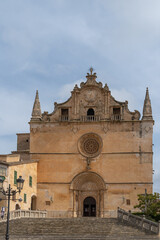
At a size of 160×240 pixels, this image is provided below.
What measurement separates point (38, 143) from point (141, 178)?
11.3m

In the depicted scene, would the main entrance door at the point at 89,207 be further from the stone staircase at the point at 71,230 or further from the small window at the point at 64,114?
the stone staircase at the point at 71,230

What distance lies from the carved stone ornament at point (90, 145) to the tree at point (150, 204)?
735 cm

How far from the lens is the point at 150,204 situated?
40750 millimetres

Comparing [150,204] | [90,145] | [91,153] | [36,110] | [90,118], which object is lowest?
[150,204]

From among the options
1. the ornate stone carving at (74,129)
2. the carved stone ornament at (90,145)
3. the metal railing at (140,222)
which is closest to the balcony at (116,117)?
the carved stone ornament at (90,145)

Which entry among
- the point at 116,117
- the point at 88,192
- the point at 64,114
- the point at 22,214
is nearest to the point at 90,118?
the point at 116,117

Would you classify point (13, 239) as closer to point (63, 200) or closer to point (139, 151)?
point (63, 200)

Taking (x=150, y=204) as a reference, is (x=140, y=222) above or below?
below

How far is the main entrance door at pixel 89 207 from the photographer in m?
48.0

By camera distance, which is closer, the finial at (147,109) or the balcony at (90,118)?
A: the finial at (147,109)

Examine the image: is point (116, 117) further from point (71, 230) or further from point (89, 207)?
point (71, 230)

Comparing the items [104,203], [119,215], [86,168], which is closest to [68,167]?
[86,168]

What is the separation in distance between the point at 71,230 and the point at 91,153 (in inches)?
641

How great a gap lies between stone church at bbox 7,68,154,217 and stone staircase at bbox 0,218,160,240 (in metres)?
11.5
